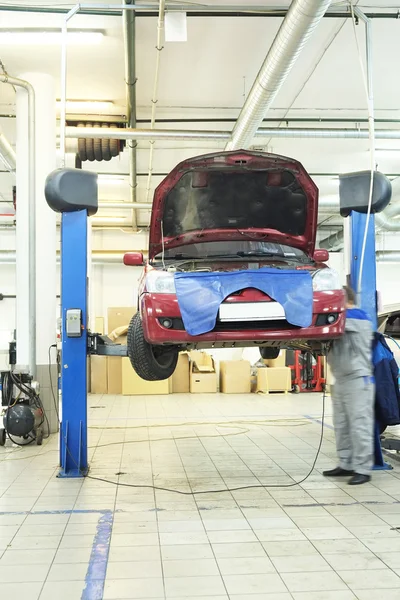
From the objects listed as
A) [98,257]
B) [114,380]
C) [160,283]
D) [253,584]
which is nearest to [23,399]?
[160,283]

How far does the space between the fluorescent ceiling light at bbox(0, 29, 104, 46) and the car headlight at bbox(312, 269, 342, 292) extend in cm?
410

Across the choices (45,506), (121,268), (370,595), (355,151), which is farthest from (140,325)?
(121,268)

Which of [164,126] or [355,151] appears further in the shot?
[355,151]

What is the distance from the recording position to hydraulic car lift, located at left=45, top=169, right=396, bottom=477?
16.1ft

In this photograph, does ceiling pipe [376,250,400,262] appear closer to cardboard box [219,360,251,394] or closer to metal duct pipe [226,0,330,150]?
cardboard box [219,360,251,394]

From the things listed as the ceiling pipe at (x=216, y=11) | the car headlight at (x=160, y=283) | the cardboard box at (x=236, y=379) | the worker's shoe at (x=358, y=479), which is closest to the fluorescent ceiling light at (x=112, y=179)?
the cardboard box at (x=236, y=379)

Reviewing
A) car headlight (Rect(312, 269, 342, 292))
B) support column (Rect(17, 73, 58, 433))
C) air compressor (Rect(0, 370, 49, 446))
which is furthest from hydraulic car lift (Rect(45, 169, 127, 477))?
support column (Rect(17, 73, 58, 433))

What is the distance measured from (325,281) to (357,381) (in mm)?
860

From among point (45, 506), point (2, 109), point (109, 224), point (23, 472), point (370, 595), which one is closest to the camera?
point (370, 595)

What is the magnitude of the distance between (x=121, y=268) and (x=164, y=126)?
331 inches

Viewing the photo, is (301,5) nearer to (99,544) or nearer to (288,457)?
(288,457)

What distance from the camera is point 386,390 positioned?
489cm

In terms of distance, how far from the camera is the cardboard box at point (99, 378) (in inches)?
491

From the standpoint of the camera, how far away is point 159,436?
22.9ft
